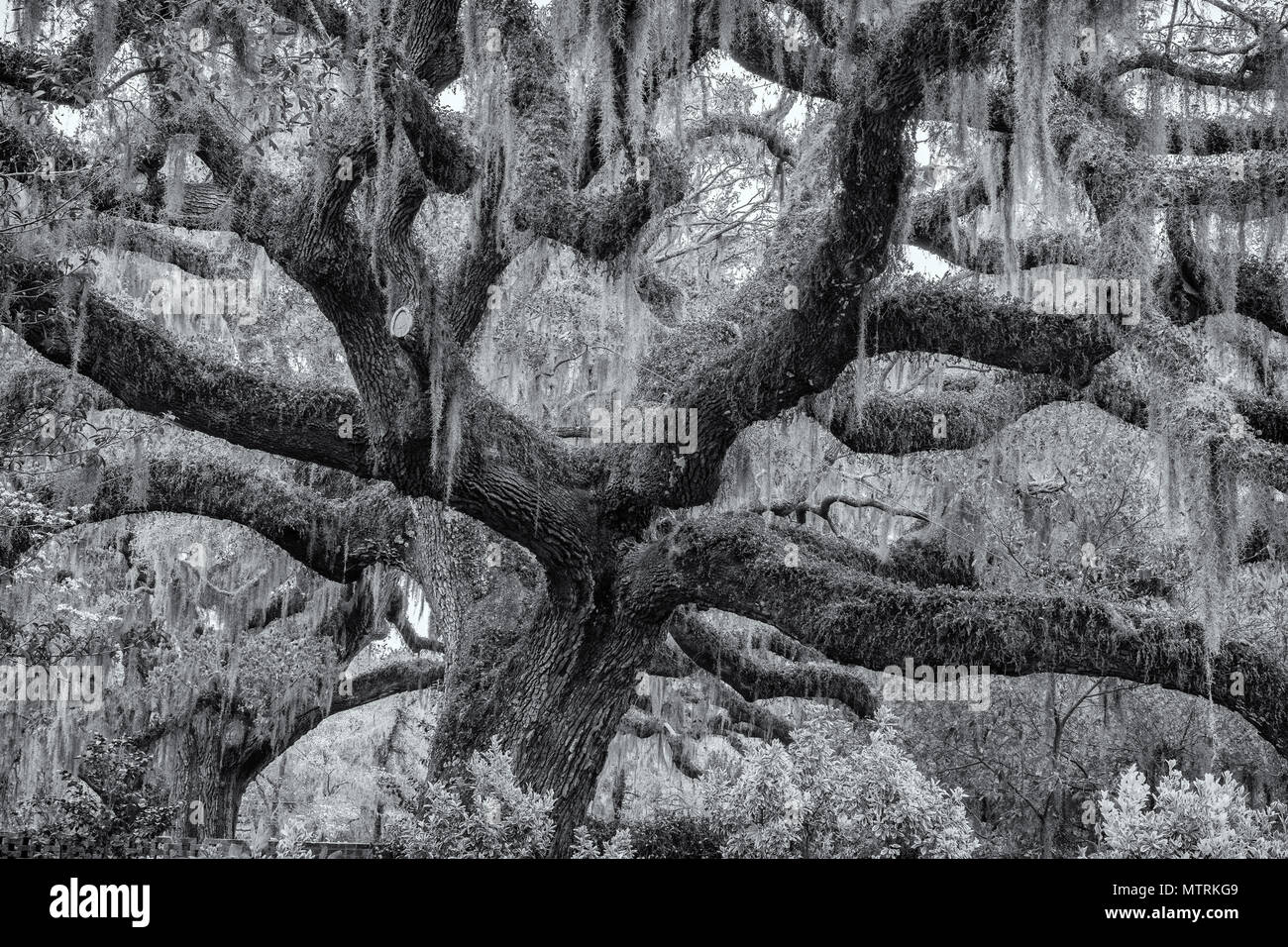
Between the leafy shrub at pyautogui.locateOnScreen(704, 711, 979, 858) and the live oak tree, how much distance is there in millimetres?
1733

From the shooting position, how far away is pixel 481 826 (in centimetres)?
603

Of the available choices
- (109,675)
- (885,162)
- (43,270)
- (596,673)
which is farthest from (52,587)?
(885,162)

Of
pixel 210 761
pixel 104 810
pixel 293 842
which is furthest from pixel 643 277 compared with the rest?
pixel 210 761

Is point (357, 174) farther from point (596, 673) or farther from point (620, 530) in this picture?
point (596, 673)

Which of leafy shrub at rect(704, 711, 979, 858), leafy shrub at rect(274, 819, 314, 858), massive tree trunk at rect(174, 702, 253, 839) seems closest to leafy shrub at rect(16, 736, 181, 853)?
leafy shrub at rect(274, 819, 314, 858)

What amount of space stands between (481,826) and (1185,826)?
10.5 ft

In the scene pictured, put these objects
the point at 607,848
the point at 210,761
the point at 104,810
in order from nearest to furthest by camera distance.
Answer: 1. the point at 104,810
2. the point at 607,848
3. the point at 210,761

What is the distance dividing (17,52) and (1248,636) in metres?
8.11

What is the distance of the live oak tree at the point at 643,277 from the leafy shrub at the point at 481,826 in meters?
1.43

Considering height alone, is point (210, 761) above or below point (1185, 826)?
below

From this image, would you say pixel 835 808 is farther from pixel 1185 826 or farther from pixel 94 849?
pixel 94 849

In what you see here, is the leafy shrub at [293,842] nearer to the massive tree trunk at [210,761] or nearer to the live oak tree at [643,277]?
the live oak tree at [643,277]

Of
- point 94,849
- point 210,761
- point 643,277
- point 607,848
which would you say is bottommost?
point 210,761

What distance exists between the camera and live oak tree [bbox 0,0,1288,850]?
6562mm
